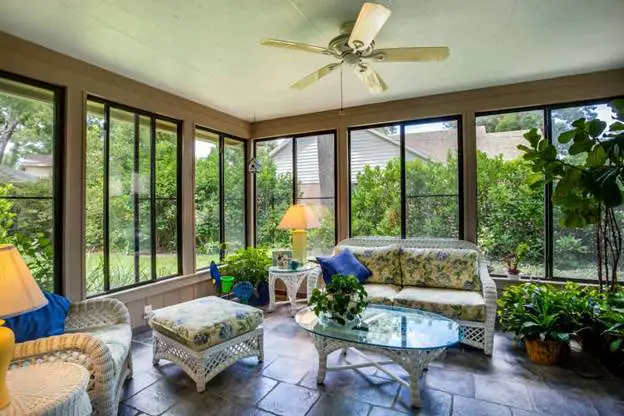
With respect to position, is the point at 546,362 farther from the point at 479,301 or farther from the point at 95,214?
the point at 95,214

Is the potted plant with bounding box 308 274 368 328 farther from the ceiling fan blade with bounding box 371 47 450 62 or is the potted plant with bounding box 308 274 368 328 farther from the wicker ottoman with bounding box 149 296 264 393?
the ceiling fan blade with bounding box 371 47 450 62

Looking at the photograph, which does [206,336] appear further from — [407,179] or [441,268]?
[407,179]

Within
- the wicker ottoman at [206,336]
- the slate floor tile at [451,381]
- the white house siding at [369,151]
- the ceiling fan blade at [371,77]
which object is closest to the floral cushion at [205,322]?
the wicker ottoman at [206,336]

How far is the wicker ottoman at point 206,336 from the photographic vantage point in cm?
248

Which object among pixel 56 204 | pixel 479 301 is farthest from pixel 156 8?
pixel 479 301

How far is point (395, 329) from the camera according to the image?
→ 2527 millimetres

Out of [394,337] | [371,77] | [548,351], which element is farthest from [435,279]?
[371,77]

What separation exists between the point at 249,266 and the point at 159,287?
1.16 metres

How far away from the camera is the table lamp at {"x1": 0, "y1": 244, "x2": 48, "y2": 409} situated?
1.42 m

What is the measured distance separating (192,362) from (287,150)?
3.46 meters

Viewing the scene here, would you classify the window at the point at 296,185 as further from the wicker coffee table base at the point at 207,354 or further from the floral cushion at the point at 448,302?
the wicker coffee table base at the point at 207,354

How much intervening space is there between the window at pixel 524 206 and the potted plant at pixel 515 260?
0.05 metres

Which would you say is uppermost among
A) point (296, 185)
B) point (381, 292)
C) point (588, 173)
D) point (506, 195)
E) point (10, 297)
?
point (296, 185)

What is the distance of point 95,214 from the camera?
3357 mm
